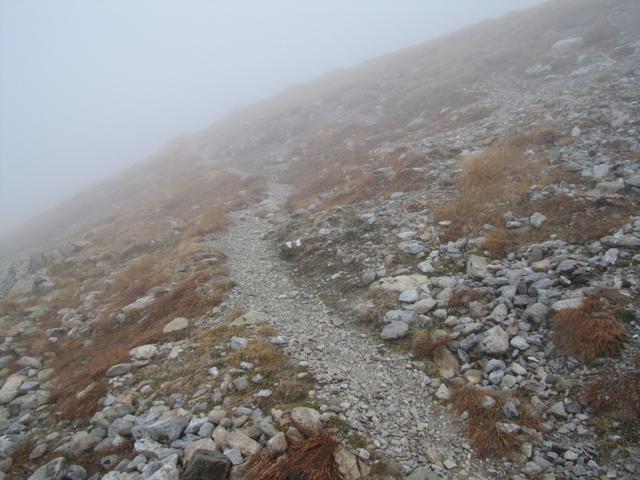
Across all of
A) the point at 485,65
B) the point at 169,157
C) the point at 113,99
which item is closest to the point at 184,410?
the point at 485,65

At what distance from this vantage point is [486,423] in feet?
19.5

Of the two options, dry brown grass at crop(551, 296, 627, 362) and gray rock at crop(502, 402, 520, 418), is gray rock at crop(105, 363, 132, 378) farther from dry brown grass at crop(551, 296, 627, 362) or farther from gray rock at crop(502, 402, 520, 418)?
dry brown grass at crop(551, 296, 627, 362)

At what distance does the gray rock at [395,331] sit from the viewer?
8586mm

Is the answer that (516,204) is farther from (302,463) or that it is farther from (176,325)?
(176,325)

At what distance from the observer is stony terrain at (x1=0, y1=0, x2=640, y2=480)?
18.8ft

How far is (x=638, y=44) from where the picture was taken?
2333cm

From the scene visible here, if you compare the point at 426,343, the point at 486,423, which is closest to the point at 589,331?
the point at 486,423

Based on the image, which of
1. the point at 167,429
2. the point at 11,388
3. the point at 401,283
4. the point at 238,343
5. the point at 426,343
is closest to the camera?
the point at 167,429

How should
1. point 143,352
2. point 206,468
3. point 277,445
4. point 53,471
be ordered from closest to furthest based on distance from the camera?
point 206,468 → point 277,445 → point 53,471 → point 143,352

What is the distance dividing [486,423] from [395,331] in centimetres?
302

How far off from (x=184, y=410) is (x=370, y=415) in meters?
3.90

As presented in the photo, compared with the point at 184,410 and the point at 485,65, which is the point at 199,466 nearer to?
the point at 184,410

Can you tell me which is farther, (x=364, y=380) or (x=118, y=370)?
(x=118, y=370)

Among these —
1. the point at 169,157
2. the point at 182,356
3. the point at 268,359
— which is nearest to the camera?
the point at 268,359
